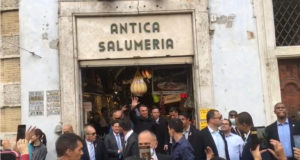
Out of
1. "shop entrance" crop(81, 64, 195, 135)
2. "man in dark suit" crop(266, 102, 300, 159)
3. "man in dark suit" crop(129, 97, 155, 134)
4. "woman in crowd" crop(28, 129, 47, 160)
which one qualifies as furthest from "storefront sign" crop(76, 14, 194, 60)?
"man in dark suit" crop(266, 102, 300, 159)

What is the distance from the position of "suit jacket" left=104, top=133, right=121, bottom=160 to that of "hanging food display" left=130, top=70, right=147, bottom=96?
178 centimetres

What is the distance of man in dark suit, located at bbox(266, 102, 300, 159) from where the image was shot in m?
7.11

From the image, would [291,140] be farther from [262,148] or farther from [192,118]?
[192,118]

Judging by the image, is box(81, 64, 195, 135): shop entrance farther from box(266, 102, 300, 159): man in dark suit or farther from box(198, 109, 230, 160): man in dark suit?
box(198, 109, 230, 160): man in dark suit

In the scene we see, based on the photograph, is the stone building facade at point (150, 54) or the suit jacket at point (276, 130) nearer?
the suit jacket at point (276, 130)

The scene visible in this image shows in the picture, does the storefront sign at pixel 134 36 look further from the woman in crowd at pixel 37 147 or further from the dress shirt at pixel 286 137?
the dress shirt at pixel 286 137

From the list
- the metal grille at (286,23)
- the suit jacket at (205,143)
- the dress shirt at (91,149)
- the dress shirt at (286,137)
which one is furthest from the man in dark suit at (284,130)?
the dress shirt at (91,149)

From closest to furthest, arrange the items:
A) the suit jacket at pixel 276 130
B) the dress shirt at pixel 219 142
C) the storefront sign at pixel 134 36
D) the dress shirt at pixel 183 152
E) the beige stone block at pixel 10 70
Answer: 1. the dress shirt at pixel 183 152
2. the dress shirt at pixel 219 142
3. the suit jacket at pixel 276 130
4. the beige stone block at pixel 10 70
5. the storefront sign at pixel 134 36

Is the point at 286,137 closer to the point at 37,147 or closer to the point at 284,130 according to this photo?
the point at 284,130

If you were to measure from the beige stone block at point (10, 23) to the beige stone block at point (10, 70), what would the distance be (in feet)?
2.02

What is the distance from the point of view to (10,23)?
30.6ft

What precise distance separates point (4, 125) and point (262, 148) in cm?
575

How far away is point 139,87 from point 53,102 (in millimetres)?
1946

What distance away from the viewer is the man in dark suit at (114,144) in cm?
790
